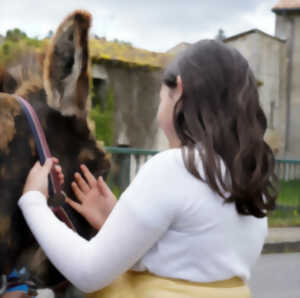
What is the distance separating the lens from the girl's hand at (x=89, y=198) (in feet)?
4.46

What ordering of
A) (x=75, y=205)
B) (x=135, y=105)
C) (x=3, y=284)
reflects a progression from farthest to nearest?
(x=135, y=105) → (x=75, y=205) → (x=3, y=284)

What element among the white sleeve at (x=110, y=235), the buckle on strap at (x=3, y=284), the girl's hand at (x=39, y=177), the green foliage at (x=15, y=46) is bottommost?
the buckle on strap at (x=3, y=284)

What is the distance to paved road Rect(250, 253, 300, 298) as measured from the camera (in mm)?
5035

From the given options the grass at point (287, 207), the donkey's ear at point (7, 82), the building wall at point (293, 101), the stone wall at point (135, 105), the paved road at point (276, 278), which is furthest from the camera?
the building wall at point (293, 101)

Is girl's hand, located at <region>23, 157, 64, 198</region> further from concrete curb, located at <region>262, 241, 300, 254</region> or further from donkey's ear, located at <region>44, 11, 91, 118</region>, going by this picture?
concrete curb, located at <region>262, 241, 300, 254</region>

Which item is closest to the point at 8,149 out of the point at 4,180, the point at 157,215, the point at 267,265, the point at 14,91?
the point at 4,180

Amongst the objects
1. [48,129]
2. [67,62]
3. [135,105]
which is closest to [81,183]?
[48,129]

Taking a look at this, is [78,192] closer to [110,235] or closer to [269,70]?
[110,235]

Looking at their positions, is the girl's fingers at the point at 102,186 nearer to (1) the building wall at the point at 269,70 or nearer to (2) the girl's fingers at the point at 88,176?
(2) the girl's fingers at the point at 88,176

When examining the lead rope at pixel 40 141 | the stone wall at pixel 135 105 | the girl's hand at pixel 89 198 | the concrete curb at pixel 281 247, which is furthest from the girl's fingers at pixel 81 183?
the stone wall at pixel 135 105

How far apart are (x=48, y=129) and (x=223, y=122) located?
16.3 inches

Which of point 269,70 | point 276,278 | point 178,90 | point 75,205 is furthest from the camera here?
point 269,70

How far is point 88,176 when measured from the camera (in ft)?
4.54

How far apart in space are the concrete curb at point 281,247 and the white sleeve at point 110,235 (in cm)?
631
